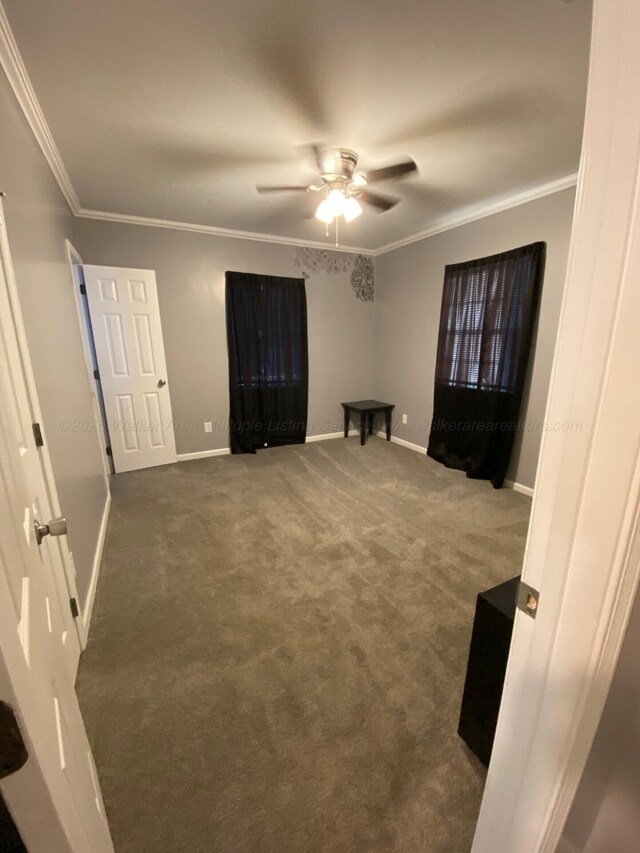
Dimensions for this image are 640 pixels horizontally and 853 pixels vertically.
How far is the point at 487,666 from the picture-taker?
114 cm

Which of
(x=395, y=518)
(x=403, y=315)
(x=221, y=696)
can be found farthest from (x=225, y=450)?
(x=221, y=696)

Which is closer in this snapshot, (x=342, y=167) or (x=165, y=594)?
(x=165, y=594)

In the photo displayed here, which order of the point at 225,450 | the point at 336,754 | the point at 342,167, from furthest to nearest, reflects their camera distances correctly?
1. the point at 225,450
2. the point at 342,167
3. the point at 336,754

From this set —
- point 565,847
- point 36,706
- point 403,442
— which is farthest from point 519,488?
point 36,706

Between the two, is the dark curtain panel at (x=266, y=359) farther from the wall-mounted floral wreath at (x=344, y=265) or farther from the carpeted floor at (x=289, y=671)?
the carpeted floor at (x=289, y=671)

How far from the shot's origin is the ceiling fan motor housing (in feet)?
7.02

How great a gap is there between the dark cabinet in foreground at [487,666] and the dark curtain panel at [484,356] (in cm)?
235

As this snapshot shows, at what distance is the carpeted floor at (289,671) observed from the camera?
1.09 meters

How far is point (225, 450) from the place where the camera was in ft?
14.0

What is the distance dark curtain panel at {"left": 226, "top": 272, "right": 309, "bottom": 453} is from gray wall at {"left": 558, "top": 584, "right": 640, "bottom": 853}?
3.83 metres

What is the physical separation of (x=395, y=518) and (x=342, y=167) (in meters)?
2.43

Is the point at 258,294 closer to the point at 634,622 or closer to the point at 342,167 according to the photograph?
the point at 342,167

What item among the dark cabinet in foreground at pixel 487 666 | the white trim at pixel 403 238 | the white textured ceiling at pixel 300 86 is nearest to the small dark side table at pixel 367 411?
the white trim at pixel 403 238

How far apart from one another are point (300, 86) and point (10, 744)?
227cm
